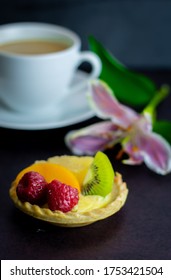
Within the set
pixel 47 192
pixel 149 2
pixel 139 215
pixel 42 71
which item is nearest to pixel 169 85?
pixel 149 2

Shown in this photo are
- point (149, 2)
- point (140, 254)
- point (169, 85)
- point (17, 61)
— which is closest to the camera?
point (140, 254)

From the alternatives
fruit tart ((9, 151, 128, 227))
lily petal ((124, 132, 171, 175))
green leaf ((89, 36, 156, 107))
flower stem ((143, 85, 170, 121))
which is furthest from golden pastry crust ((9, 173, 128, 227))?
green leaf ((89, 36, 156, 107))

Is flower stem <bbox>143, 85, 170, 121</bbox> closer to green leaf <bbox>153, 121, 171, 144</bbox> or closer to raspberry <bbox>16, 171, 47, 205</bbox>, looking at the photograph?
green leaf <bbox>153, 121, 171, 144</bbox>

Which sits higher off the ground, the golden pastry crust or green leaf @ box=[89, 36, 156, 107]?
green leaf @ box=[89, 36, 156, 107]

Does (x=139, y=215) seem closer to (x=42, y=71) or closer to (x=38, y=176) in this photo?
(x=38, y=176)

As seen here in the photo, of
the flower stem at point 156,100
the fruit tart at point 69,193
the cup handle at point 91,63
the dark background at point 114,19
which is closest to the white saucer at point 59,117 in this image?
the cup handle at point 91,63

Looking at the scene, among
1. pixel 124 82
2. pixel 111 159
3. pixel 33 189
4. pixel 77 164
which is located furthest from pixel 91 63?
pixel 33 189

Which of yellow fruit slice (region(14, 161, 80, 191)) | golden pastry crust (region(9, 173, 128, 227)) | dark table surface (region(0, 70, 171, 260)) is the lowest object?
dark table surface (region(0, 70, 171, 260))

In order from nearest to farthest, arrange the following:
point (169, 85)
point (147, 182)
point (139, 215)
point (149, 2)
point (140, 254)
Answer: point (140, 254), point (139, 215), point (147, 182), point (169, 85), point (149, 2)

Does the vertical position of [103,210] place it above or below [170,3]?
below
